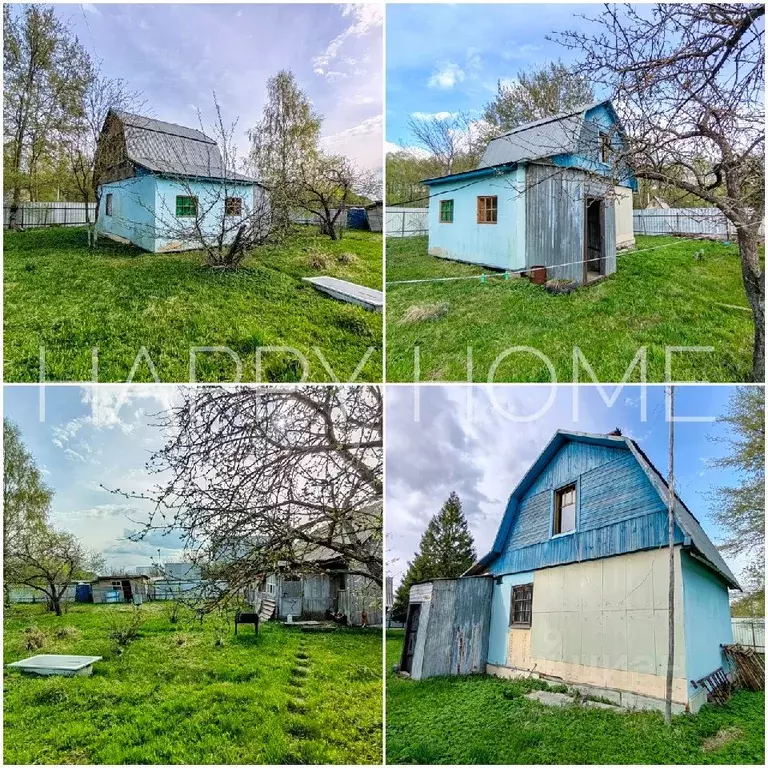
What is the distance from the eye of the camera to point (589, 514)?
15.8ft

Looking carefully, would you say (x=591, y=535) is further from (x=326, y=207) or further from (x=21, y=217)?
(x=21, y=217)

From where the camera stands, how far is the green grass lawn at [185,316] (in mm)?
4418

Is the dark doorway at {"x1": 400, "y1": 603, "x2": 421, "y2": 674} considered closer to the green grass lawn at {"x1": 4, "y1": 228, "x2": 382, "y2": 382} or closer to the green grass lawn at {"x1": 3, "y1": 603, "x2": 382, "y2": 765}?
the green grass lawn at {"x1": 3, "y1": 603, "x2": 382, "y2": 765}

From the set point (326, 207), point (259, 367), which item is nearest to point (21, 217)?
point (326, 207)

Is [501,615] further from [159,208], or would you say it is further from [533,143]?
[159,208]

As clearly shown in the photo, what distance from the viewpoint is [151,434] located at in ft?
14.0

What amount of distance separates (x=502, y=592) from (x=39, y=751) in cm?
392

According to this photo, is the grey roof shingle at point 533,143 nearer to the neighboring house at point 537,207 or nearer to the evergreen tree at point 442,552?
the neighboring house at point 537,207

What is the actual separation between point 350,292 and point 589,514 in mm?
3185

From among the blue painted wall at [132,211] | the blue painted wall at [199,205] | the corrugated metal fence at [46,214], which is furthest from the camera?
the corrugated metal fence at [46,214]

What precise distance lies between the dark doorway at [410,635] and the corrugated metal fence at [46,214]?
29.0 feet

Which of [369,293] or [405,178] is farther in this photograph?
[405,178]

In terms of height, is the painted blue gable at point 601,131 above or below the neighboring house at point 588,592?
above

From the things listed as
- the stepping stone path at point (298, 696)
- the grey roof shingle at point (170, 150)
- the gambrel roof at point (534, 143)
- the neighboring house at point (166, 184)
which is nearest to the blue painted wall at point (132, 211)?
the neighboring house at point (166, 184)
